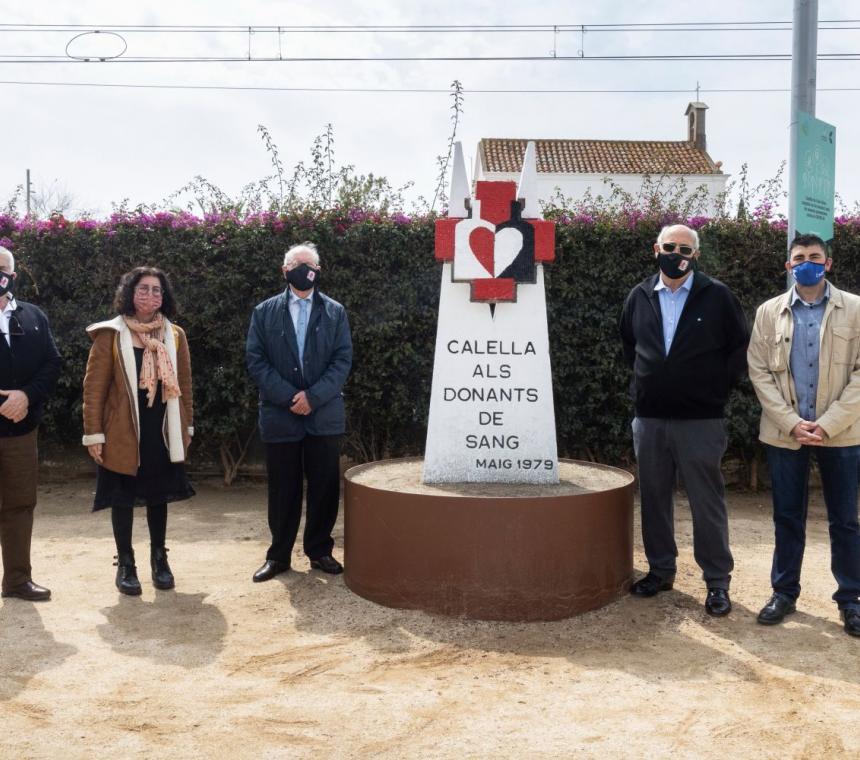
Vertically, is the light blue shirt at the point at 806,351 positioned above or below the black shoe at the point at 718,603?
above

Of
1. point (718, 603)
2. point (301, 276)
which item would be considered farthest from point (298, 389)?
point (718, 603)

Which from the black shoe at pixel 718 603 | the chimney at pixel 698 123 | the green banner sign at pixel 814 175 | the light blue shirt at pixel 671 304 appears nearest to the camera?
the black shoe at pixel 718 603

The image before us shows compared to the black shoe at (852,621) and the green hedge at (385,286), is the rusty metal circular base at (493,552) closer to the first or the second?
the black shoe at (852,621)

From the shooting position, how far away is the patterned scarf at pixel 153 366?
4.59m

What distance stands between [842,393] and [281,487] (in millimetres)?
2977

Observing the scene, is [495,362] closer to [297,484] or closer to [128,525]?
[297,484]

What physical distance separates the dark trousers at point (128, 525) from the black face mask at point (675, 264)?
3.00m

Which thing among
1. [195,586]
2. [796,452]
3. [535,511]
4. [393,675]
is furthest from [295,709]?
[796,452]

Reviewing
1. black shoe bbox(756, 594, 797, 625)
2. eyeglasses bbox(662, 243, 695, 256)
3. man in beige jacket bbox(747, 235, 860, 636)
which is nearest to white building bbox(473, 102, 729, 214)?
eyeglasses bbox(662, 243, 695, 256)

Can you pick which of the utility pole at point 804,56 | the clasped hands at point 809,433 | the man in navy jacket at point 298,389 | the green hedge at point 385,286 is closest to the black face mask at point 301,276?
the man in navy jacket at point 298,389

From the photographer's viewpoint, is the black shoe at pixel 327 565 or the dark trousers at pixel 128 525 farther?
the black shoe at pixel 327 565

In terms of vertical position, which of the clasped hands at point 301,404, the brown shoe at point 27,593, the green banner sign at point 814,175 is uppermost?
the green banner sign at point 814,175

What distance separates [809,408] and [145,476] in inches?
135

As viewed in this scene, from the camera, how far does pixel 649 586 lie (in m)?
4.62
